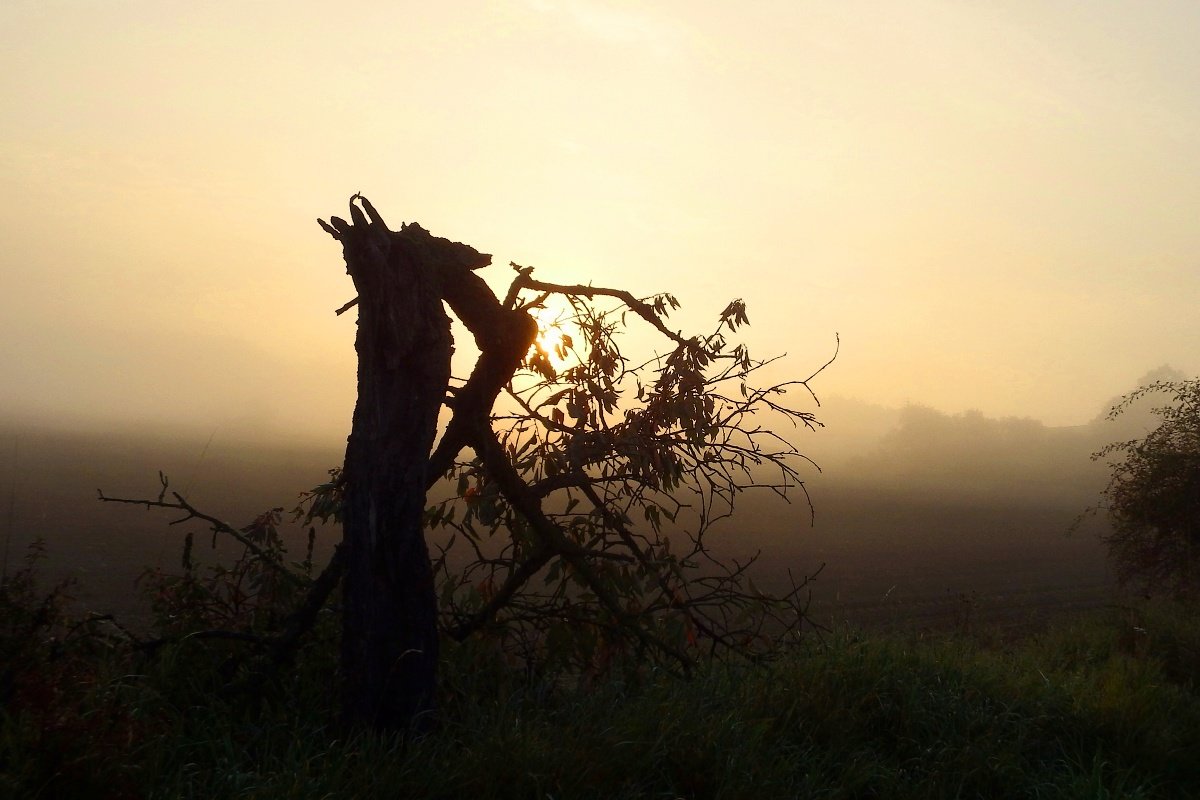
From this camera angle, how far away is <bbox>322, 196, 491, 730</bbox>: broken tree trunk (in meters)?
4.46

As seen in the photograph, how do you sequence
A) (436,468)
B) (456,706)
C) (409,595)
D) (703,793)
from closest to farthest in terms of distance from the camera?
(703,793)
(409,595)
(456,706)
(436,468)

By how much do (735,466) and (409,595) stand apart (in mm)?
2587

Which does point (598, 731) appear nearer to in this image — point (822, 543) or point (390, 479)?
point (390, 479)

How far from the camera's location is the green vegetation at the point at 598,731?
362 centimetres

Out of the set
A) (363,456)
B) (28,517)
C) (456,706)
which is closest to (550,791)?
(456,706)

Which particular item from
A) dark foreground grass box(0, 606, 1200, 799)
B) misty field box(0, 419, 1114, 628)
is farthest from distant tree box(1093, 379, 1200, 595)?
dark foreground grass box(0, 606, 1200, 799)

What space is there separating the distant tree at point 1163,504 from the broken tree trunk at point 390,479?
46.9 feet

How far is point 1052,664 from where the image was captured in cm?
885

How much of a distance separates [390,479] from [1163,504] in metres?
16.1

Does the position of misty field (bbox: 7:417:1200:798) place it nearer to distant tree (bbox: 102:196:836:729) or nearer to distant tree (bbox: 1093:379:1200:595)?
distant tree (bbox: 102:196:836:729)

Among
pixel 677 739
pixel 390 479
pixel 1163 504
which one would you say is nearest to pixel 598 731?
pixel 677 739

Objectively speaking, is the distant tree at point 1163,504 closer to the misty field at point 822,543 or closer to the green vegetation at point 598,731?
the misty field at point 822,543

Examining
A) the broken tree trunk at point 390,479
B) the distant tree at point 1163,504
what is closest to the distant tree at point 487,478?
the broken tree trunk at point 390,479

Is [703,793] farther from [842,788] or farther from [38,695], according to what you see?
[38,695]
